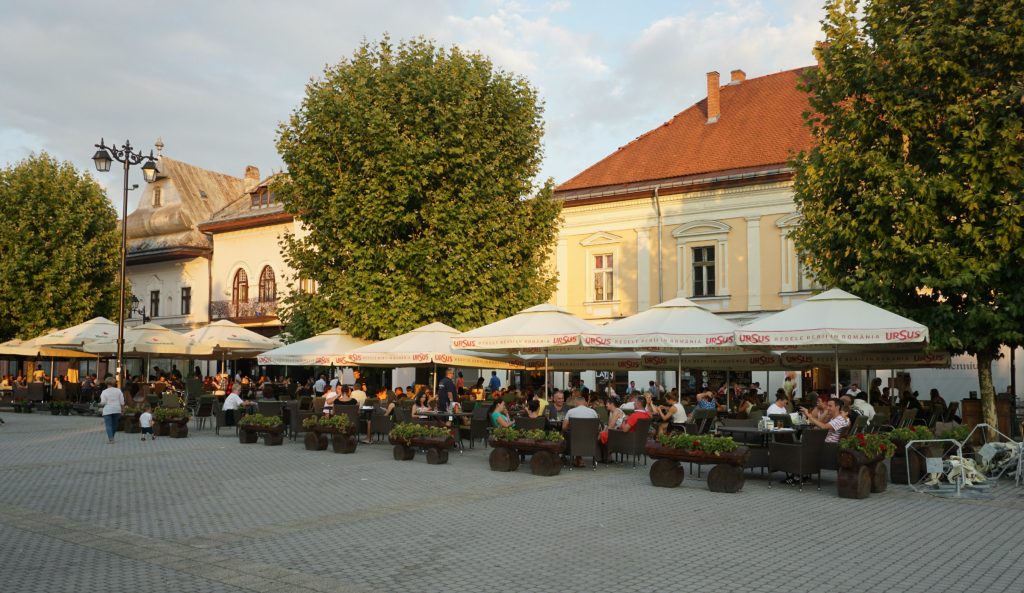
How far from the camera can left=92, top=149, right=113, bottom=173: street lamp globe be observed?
84.2 feet

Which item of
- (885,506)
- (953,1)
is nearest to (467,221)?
(953,1)

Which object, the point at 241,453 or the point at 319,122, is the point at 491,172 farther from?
the point at 241,453

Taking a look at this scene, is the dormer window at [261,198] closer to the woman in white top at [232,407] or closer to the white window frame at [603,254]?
the white window frame at [603,254]

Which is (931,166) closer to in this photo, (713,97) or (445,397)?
(445,397)

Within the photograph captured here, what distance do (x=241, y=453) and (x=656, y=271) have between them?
1998cm

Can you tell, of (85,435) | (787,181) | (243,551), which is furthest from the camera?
(787,181)

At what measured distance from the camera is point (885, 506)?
455 inches

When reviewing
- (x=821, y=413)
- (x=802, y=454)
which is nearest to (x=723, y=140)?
(x=821, y=413)

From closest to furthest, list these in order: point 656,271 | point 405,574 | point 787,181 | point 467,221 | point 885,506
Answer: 1. point 405,574
2. point 885,506
3. point 467,221
4. point 787,181
5. point 656,271

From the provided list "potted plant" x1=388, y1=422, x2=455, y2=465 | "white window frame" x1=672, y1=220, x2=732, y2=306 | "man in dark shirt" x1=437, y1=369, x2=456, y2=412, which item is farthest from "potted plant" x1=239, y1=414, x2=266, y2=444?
"white window frame" x1=672, y1=220, x2=732, y2=306

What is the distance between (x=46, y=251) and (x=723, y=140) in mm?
29160

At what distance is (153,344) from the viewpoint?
92.6 feet

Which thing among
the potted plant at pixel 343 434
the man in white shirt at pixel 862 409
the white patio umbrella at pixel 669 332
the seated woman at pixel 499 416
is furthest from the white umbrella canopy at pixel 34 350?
the man in white shirt at pixel 862 409

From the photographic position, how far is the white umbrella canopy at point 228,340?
28219 mm
